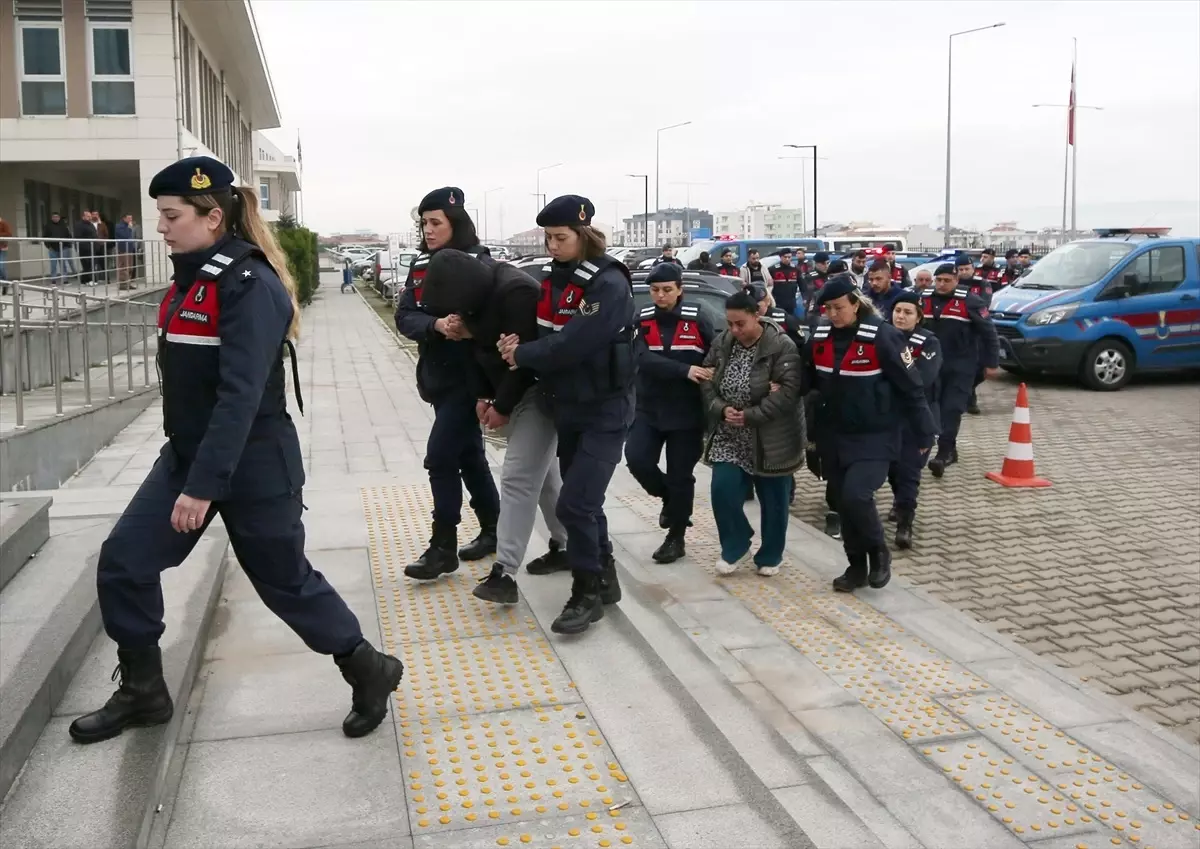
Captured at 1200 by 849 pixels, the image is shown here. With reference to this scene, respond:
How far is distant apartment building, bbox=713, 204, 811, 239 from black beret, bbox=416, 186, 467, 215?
294 feet

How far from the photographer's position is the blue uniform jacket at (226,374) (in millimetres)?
3291

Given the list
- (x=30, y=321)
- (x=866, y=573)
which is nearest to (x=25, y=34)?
(x=30, y=321)

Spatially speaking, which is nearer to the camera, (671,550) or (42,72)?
(671,550)

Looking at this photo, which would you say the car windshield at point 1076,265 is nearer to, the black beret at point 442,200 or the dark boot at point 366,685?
the black beret at point 442,200

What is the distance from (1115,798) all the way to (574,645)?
2.13 metres

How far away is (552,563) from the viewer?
5.87 meters

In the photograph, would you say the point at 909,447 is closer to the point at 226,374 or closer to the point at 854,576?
the point at 854,576

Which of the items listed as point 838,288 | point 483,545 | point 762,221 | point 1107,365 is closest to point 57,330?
point 483,545

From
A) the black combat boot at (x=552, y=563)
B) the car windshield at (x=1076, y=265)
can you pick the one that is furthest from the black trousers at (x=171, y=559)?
the car windshield at (x=1076, y=265)

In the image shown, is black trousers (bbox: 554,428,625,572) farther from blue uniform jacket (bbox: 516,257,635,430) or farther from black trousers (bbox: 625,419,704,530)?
black trousers (bbox: 625,419,704,530)

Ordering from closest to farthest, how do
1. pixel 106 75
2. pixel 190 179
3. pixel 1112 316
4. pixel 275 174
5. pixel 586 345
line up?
pixel 190 179 → pixel 586 345 → pixel 1112 316 → pixel 106 75 → pixel 275 174

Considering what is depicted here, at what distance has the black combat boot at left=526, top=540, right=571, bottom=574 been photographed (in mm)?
5836

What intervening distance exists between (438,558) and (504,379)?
3.57 feet

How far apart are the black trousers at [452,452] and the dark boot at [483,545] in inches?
14.5
